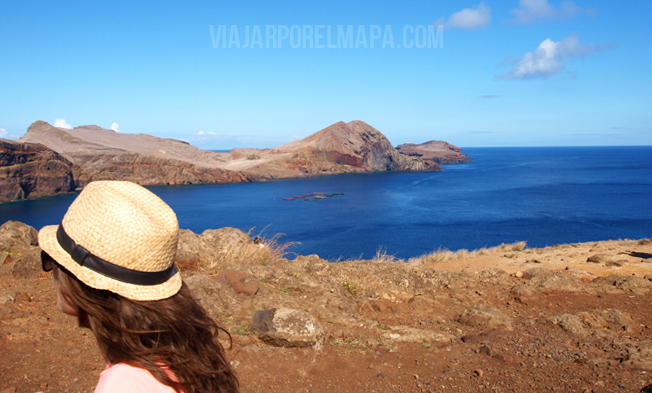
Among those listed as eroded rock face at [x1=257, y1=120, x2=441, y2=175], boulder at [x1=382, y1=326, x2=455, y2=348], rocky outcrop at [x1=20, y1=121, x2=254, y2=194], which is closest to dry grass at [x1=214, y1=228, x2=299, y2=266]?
boulder at [x1=382, y1=326, x2=455, y2=348]

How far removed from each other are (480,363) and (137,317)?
4094mm

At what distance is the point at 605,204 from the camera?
4609 cm

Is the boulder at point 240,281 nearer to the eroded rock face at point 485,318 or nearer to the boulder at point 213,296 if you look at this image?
the boulder at point 213,296

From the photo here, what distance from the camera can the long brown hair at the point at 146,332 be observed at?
3.78 feet

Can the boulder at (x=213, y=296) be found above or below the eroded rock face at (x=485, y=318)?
above

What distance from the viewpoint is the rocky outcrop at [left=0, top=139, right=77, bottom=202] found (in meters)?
54.5

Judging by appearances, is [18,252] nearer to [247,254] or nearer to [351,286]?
[247,254]

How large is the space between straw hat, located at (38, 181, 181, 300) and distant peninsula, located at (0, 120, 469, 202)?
6495 centimetres

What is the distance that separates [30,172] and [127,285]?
68.8 m

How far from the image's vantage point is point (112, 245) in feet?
3.75

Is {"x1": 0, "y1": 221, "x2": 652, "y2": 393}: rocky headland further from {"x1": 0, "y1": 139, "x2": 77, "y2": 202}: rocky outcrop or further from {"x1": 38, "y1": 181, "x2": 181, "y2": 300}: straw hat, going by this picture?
{"x1": 0, "y1": 139, "x2": 77, "y2": 202}: rocky outcrop

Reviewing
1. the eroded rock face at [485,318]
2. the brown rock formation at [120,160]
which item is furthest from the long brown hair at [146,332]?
the brown rock formation at [120,160]

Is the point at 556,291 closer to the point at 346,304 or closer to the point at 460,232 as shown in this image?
the point at 346,304

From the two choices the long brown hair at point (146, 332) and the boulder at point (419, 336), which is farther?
the boulder at point (419, 336)
